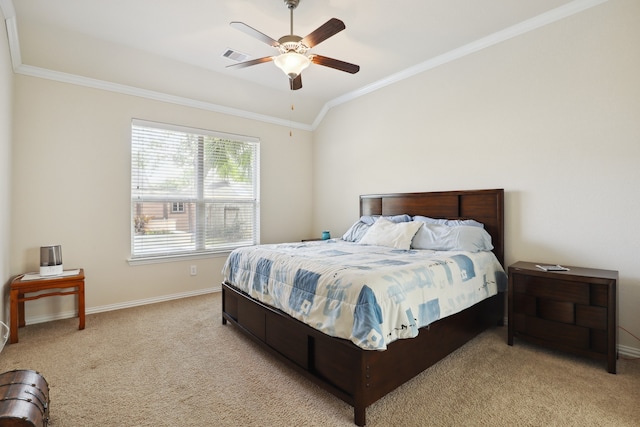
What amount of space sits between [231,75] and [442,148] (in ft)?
9.25

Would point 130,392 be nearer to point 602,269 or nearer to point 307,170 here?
point 602,269

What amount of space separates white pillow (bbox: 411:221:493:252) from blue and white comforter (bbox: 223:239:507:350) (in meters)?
0.11

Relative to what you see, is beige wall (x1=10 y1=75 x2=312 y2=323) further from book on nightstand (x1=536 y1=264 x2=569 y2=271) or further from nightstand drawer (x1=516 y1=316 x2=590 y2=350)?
book on nightstand (x1=536 y1=264 x2=569 y2=271)

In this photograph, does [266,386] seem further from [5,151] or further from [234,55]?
[234,55]

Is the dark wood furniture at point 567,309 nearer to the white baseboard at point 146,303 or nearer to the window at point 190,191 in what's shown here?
the white baseboard at point 146,303

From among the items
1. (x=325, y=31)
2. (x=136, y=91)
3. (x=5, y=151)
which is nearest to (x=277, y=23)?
(x=325, y=31)

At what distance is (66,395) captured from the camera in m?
1.94

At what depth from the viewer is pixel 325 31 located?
86.1 inches

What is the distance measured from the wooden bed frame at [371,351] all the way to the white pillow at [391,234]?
0.51 m

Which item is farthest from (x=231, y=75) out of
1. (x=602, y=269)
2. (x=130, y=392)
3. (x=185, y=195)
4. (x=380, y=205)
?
(x=602, y=269)

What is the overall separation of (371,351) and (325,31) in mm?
2147

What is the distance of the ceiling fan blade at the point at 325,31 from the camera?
2085 millimetres

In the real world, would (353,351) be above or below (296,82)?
below

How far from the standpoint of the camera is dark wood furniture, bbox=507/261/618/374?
7.18ft
